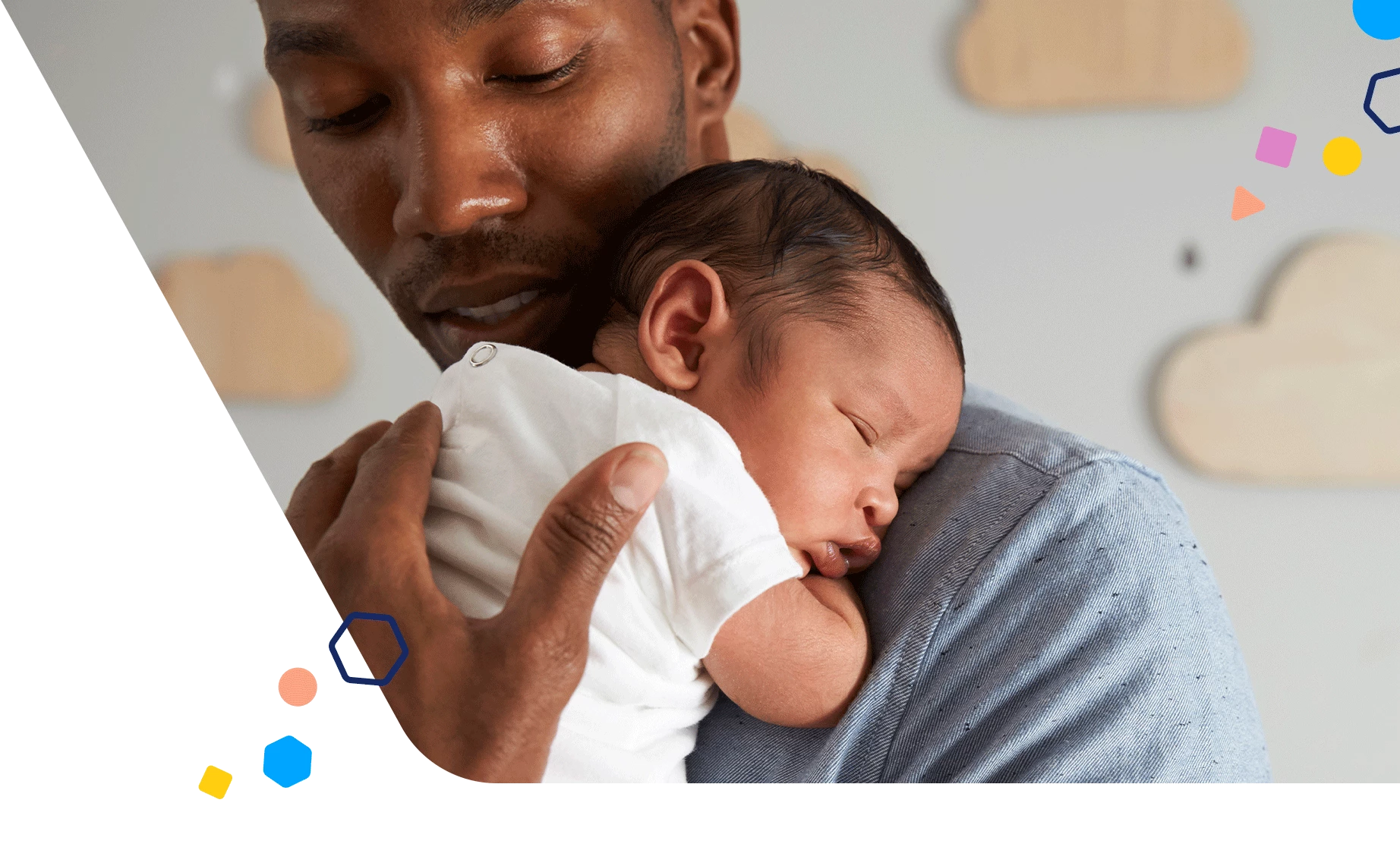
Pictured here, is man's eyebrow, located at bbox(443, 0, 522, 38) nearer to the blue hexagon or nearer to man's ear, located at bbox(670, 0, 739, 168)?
man's ear, located at bbox(670, 0, 739, 168)

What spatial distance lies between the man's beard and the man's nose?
0.06 ft

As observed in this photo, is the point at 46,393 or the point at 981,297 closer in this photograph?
the point at 46,393

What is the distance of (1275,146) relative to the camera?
58 centimetres

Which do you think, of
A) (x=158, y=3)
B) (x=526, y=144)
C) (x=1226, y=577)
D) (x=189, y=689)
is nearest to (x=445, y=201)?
(x=526, y=144)

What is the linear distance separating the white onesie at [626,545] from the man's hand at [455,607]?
0.02 m

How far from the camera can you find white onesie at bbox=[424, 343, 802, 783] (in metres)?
0.46

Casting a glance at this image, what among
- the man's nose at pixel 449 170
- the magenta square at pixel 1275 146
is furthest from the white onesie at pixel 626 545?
the magenta square at pixel 1275 146

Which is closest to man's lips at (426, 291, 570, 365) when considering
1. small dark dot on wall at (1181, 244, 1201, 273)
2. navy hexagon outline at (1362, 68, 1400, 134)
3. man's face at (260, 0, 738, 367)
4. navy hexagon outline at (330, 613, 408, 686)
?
man's face at (260, 0, 738, 367)

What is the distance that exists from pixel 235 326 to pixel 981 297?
436 mm

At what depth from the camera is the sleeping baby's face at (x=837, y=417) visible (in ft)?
1.71

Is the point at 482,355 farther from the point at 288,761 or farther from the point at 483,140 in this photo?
the point at 288,761

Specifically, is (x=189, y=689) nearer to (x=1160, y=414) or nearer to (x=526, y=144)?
(x=526, y=144)

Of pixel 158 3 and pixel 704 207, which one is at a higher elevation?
pixel 158 3

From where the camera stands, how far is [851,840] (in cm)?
52
